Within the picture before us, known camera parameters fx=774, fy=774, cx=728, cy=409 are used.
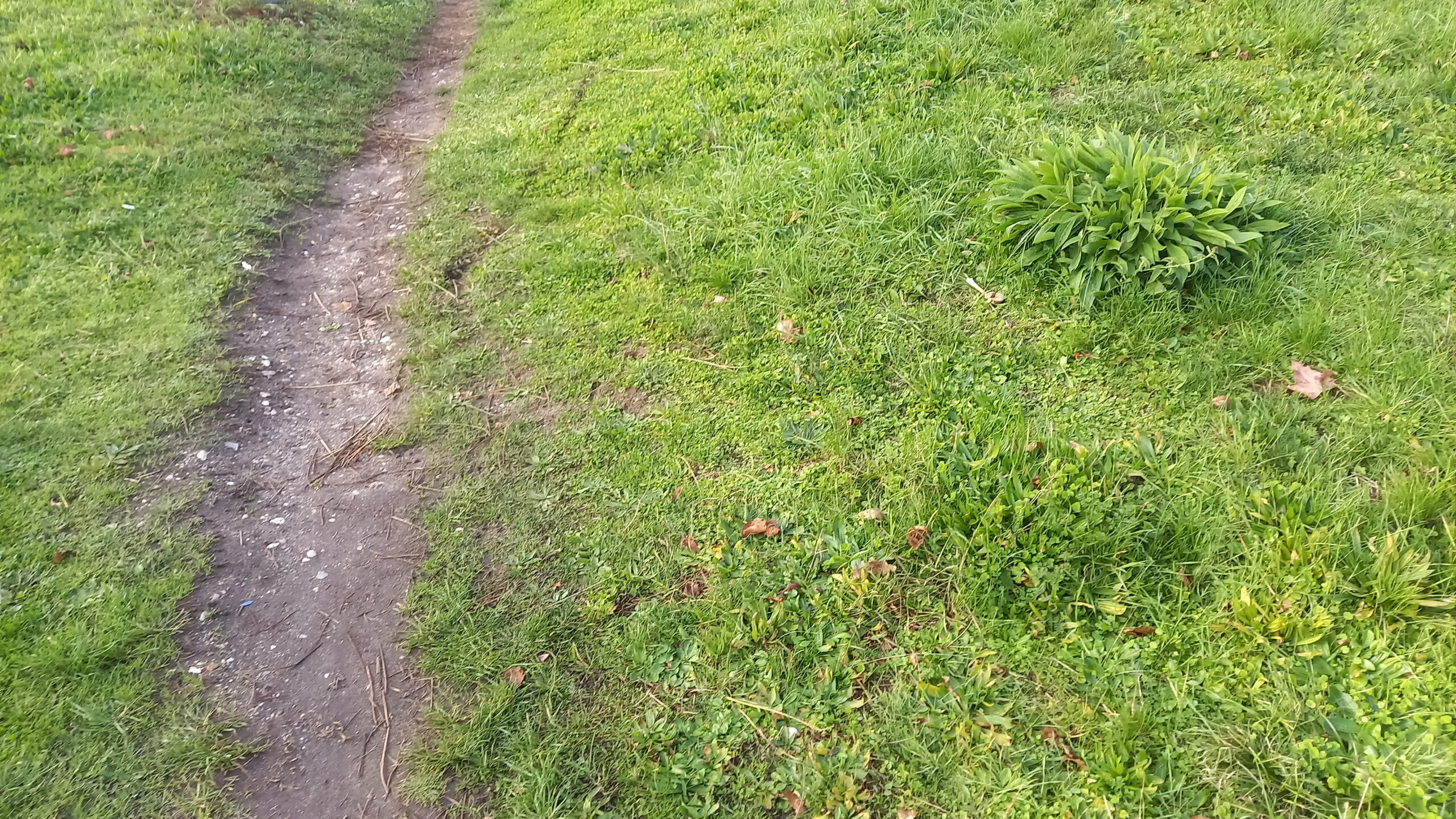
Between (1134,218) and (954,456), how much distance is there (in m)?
1.65

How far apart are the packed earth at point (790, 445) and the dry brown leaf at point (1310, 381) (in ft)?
0.06

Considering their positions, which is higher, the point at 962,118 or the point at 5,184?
the point at 5,184

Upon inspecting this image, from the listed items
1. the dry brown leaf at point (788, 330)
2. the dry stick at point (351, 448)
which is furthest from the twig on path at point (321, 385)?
the dry brown leaf at point (788, 330)

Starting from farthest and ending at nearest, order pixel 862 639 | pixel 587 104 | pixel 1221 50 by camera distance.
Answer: pixel 587 104
pixel 1221 50
pixel 862 639

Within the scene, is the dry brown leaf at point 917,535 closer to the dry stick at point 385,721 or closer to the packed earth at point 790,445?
the packed earth at point 790,445

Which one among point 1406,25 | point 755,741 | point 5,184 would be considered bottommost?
point 755,741

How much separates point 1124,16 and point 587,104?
4.42m

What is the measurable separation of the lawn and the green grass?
116 cm

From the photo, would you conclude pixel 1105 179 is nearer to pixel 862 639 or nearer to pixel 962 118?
pixel 962 118

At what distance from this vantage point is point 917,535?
3219 millimetres

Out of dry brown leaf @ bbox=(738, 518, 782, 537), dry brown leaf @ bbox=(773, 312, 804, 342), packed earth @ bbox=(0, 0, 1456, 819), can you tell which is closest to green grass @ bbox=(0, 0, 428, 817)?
packed earth @ bbox=(0, 0, 1456, 819)

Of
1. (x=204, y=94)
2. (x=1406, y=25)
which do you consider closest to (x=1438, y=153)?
(x=1406, y=25)

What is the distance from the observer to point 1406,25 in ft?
16.9

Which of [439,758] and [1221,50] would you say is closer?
[439,758]
